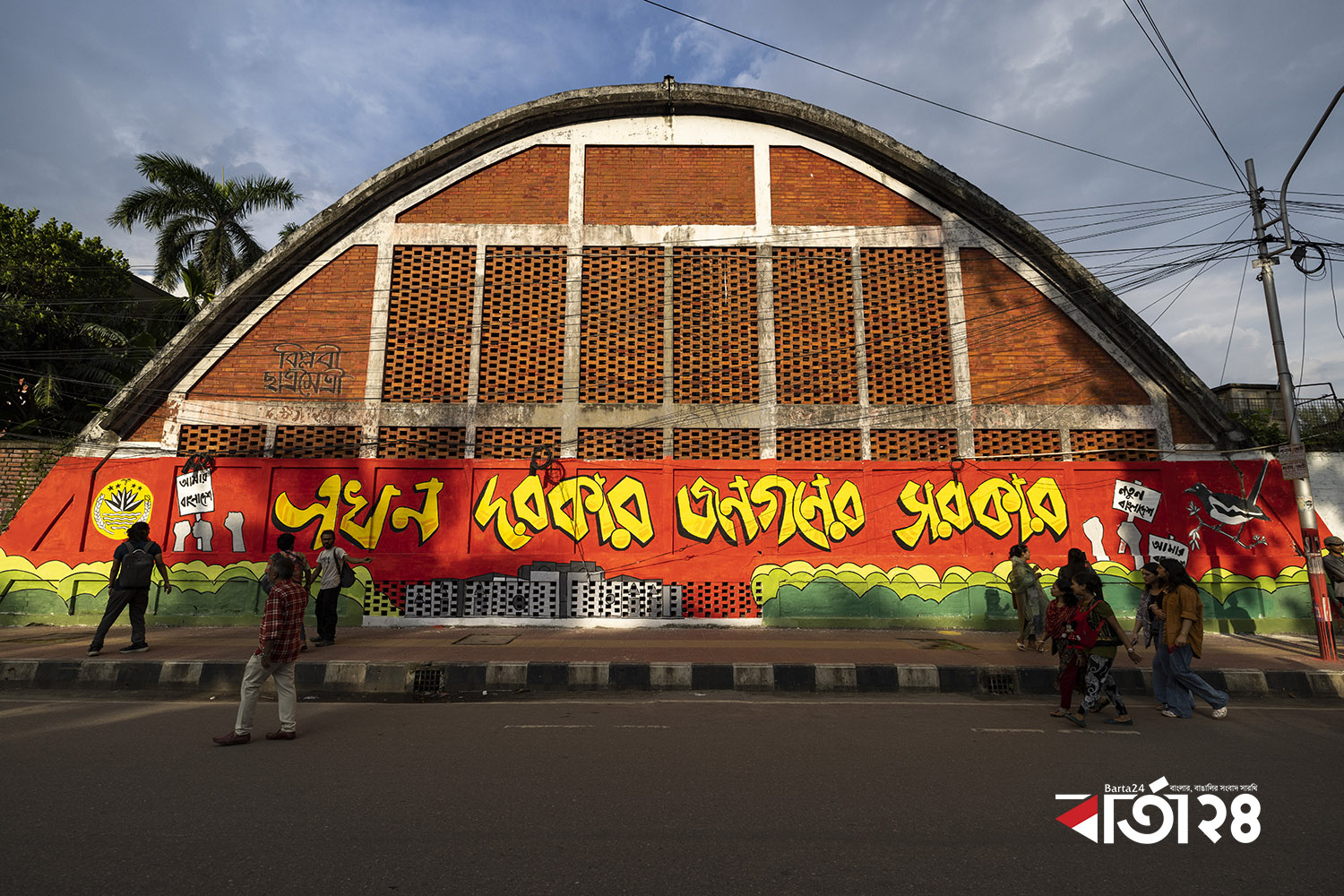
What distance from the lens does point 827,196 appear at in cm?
1431

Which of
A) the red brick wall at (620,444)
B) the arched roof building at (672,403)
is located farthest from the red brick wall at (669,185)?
the red brick wall at (620,444)

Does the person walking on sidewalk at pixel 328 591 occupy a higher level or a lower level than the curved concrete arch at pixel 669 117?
lower

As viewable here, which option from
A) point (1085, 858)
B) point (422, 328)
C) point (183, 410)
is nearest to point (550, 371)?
point (422, 328)

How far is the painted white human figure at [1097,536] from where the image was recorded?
500 inches

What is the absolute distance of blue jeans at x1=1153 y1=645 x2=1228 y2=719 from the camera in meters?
6.49

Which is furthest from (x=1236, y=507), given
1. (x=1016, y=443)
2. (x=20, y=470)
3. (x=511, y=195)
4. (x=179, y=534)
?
(x=20, y=470)

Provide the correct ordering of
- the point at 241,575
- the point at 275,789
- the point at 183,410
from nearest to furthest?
1. the point at 275,789
2. the point at 241,575
3. the point at 183,410

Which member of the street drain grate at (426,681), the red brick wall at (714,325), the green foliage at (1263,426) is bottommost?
the street drain grate at (426,681)

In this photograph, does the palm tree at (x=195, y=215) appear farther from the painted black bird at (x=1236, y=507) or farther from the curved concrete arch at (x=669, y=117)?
the painted black bird at (x=1236, y=507)

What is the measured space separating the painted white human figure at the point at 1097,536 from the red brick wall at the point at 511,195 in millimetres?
11542

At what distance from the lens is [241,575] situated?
12.5 m

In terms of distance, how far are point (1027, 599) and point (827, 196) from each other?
868 cm

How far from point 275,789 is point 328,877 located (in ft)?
4.96

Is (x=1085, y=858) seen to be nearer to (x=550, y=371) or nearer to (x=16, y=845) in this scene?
(x=16, y=845)
